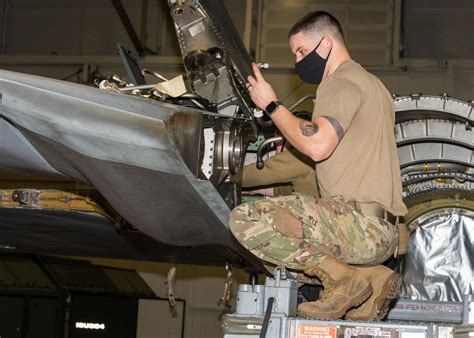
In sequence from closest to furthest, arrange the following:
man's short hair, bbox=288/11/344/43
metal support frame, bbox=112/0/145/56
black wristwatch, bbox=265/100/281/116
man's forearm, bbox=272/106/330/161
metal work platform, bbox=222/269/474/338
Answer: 1. metal work platform, bbox=222/269/474/338
2. man's forearm, bbox=272/106/330/161
3. black wristwatch, bbox=265/100/281/116
4. man's short hair, bbox=288/11/344/43
5. metal support frame, bbox=112/0/145/56

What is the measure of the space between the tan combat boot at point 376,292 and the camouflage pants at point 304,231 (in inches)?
4.2

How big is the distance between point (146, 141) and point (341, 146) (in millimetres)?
820

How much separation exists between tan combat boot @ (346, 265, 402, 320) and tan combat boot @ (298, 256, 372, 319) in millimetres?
78

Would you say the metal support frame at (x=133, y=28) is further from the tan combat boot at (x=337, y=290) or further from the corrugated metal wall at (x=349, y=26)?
A: the tan combat boot at (x=337, y=290)

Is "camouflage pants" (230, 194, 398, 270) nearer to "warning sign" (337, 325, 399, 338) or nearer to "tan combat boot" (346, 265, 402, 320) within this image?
"tan combat boot" (346, 265, 402, 320)

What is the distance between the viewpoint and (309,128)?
369 cm

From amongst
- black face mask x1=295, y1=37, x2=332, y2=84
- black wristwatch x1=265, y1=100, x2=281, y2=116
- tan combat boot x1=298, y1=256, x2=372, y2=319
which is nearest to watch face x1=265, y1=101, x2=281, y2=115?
black wristwatch x1=265, y1=100, x2=281, y2=116

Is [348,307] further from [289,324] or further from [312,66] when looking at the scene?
[312,66]

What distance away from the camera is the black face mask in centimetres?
421

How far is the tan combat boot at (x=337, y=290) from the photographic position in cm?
374

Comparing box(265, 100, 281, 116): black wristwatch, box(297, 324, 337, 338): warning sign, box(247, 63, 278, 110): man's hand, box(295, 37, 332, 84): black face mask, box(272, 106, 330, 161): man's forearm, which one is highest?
box(295, 37, 332, 84): black face mask

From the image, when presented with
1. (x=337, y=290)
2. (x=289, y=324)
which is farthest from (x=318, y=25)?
(x=289, y=324)

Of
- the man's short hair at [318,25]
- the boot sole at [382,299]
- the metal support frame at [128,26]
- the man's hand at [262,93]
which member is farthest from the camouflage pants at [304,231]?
the metal support frame at [128,26]

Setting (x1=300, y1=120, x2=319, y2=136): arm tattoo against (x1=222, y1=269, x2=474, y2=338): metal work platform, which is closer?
(x1=222, y1=269, x2=474, y2=338): metal work platform
